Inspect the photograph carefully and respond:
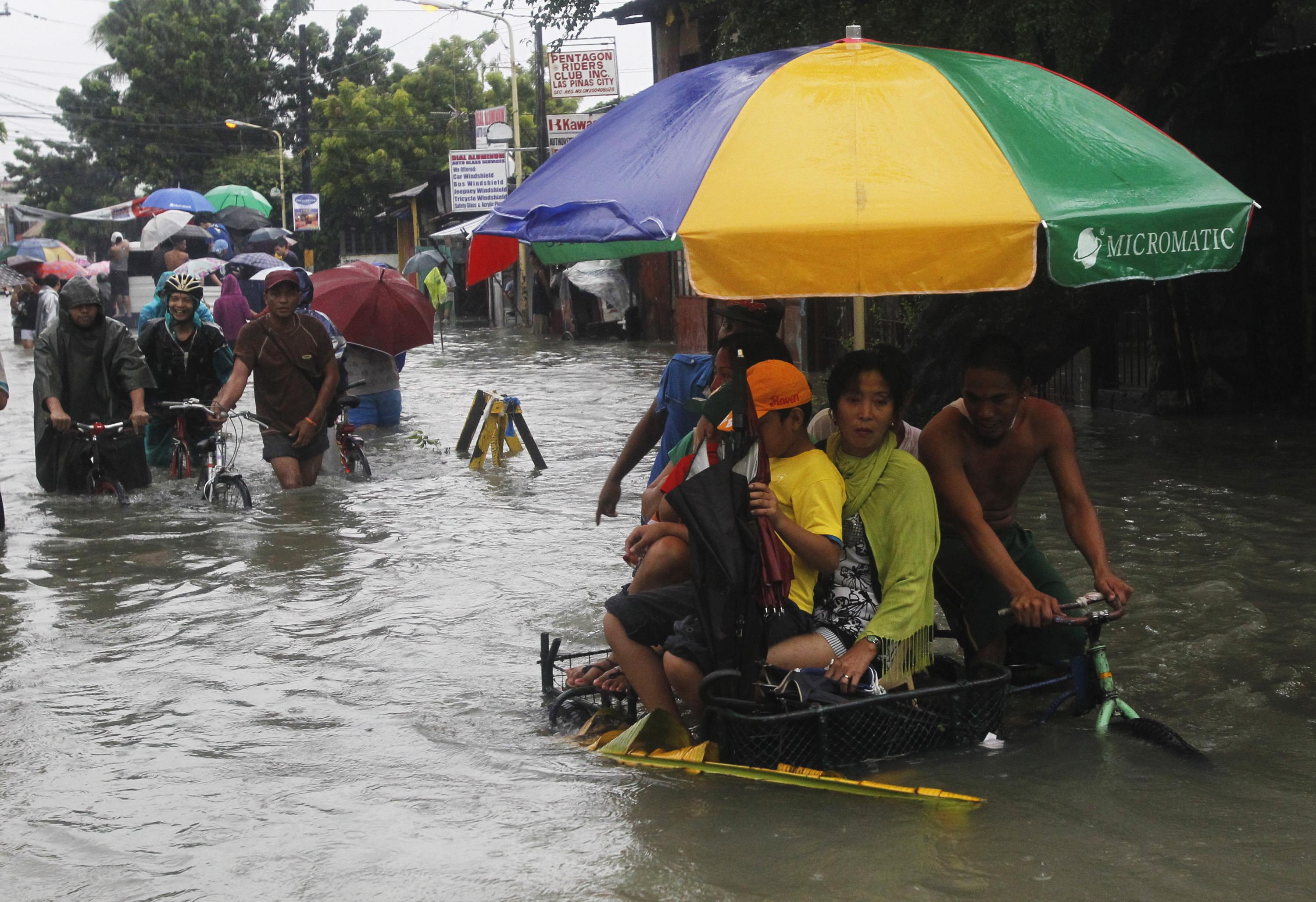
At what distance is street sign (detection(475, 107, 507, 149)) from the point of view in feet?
112

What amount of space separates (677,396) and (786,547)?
1.49 m

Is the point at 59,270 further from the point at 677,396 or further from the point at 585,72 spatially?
the point at 677,396

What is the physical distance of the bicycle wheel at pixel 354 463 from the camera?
12.4 m

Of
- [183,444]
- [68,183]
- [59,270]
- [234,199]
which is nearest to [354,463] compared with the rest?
[183,444]

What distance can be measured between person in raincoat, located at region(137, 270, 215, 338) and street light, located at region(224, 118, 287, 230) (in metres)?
41.2

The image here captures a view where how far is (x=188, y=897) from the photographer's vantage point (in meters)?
4.18

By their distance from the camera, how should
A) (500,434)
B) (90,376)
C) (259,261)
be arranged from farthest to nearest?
(259,261) < (500,434) < (90,376)

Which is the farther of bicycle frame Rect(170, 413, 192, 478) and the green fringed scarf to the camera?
bicycle frame Rect(170, 413, 192, 478)

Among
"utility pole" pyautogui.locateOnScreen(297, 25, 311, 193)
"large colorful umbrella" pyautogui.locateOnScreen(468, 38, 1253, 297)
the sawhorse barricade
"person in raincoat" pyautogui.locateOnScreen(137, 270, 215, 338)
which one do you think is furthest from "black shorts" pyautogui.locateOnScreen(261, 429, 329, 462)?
"utility pole" pyautogui.locateOnScreen(297, 25, 311, 193)

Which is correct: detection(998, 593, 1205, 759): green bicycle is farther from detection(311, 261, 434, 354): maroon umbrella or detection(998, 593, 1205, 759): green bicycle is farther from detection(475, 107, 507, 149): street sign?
detection(475, 107, 507, 149): street sign

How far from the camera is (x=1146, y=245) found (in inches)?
174

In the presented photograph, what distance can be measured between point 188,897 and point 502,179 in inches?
1141

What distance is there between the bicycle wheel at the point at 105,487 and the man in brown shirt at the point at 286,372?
1.13 meters

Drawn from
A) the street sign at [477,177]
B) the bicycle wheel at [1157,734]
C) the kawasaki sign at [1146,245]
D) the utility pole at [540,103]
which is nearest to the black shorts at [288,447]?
the bicycle wheel at [1157,734]
